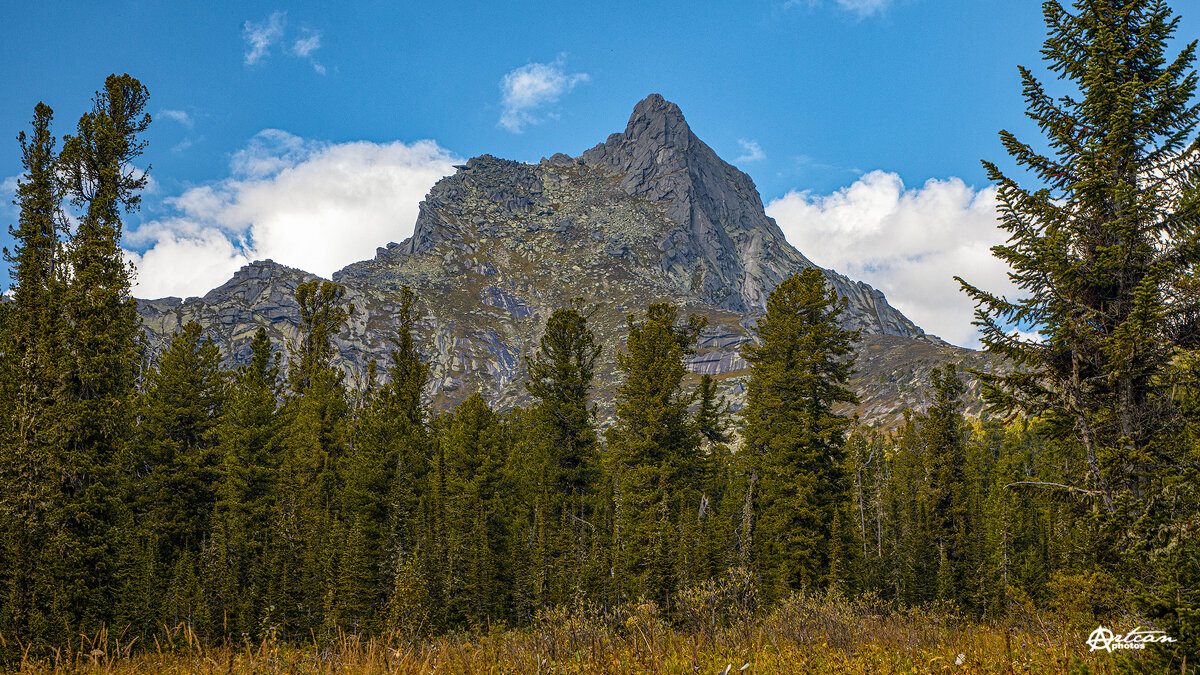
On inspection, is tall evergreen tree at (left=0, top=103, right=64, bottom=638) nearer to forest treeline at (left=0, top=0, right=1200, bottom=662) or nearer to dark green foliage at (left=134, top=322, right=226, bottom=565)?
forest treeline at (left=0, top=0, right=1200, bottom=662)

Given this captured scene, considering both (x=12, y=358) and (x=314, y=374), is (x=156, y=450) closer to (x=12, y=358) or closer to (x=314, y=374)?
(x=314, y=374)

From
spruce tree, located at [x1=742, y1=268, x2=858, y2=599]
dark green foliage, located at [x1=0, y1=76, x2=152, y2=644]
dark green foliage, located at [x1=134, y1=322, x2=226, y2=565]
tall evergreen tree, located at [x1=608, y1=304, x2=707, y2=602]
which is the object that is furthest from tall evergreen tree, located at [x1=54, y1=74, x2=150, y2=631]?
spruce tree, located at [x1=742, y1=268, x2=858, y2=599]

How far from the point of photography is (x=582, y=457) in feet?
99.0

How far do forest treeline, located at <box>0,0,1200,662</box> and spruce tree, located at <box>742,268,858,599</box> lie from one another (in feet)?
0.43

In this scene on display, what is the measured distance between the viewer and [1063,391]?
10430mm

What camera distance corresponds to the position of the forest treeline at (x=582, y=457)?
32.7ft

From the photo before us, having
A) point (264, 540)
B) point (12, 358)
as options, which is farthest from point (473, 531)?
point (12, 358)

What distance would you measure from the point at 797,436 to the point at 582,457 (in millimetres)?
11234

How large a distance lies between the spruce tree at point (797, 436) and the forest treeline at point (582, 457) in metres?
0.13

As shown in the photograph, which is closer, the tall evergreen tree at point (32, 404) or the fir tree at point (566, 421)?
the tall evergreen tree at point (32, 404)

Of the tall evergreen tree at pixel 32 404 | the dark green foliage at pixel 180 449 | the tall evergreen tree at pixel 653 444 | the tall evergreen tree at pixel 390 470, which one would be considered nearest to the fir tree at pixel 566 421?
the tall evergreen tree at pixel 653 444

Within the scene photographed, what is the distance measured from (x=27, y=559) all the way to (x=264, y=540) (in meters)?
11.4

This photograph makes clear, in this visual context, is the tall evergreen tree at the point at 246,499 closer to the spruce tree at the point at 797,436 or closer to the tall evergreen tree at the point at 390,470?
the tall evergreen tree at the point at 390,470

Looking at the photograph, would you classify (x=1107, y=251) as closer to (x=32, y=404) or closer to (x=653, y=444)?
(x=653, y=444)
